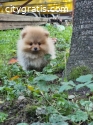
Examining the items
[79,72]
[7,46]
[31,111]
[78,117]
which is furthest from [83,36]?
[7,46]

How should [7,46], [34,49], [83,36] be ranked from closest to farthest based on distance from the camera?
[83,36] < [34,49] < [7,46]

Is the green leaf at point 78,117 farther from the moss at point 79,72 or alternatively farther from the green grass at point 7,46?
the green grass at point 7,46

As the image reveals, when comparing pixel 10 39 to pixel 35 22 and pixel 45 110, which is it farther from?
pixel 45 110

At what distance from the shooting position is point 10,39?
7.95m

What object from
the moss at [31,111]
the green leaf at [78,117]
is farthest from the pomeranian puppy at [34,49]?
the green leaf at [78,117]

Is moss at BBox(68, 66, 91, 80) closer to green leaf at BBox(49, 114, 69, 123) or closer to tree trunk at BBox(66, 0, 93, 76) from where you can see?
tree trunk at BBox(66, 0, 93, 76)

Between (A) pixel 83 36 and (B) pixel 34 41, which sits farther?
(B) pixel 34 41

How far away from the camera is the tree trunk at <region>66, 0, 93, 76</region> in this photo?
3.23 metres

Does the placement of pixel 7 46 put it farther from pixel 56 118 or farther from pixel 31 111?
pixel 56 118

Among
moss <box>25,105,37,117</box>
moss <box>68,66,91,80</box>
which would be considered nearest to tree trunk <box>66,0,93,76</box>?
moss <box>68,66,91,80</box>

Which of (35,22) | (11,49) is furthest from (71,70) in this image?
(35,22)

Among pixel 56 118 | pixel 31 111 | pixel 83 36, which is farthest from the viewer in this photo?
pixel 83 36

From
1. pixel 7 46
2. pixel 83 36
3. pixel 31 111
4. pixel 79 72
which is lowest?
pixel 7 46

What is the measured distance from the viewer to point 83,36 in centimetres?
328
